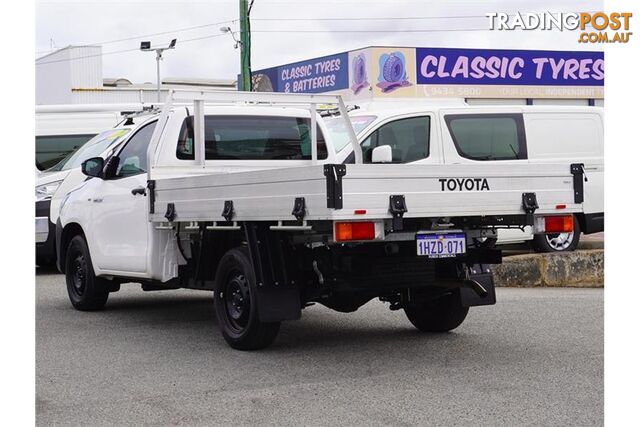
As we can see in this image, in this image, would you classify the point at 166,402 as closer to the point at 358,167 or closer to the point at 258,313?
→ the point at 258,313

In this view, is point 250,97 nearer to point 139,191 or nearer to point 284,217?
point 139,191

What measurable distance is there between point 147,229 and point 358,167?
2.97m

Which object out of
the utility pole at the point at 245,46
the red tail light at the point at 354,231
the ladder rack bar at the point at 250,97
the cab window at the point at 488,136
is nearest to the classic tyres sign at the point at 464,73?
the utility pole at the point at 245,46

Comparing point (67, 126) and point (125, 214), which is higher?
point (67, 126)

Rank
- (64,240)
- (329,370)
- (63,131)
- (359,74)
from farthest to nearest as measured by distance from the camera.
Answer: (359,74) < (63,131) < (64,240) < (329,370)

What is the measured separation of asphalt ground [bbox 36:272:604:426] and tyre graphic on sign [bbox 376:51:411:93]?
73.4 feet

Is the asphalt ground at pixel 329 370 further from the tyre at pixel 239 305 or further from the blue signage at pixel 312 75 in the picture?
the blue signage at pixel 312 75

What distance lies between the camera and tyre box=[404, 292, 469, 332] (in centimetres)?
846

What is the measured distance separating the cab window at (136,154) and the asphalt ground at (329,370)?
1.44m

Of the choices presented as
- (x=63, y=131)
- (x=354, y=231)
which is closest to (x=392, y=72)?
(x=63, y=131)

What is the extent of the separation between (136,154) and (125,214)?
1.93 ft

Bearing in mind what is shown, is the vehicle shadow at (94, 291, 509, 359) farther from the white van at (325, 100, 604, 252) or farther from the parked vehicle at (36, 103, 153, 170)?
the parked vehicle at (36, 103, 153, 170)

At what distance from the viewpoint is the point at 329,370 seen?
7055mm

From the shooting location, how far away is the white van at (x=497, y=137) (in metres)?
12.4
